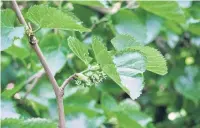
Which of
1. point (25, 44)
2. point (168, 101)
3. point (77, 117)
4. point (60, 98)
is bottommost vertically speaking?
point (60, 98)

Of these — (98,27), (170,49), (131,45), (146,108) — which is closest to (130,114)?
(98,27)

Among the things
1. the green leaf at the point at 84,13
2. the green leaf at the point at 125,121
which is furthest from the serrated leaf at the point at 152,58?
the green leaf at the point at 84,13

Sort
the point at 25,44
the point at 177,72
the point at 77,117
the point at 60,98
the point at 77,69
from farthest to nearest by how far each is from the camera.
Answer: the point at 177,72, the point at 77,69, the point at 25,44, the point at 77,117, the point at 60,98

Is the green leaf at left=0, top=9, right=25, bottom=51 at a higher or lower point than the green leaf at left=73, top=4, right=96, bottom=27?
lower

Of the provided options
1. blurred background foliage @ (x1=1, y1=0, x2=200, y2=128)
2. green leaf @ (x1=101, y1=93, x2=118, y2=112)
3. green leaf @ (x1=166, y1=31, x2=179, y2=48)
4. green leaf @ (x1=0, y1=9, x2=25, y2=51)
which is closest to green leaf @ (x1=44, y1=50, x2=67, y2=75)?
blurred background foliage @ (x1=1, y1=0, x2=200, y2=128)

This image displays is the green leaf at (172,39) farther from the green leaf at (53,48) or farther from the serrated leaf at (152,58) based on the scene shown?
the serrated leaf at (152,58)

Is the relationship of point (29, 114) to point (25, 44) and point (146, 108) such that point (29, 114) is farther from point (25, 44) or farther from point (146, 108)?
point (146, 108)

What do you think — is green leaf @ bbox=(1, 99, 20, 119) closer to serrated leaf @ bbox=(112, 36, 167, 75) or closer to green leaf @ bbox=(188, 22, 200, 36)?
serrated leaf @ bbox=(112, 36, 167, 75)
